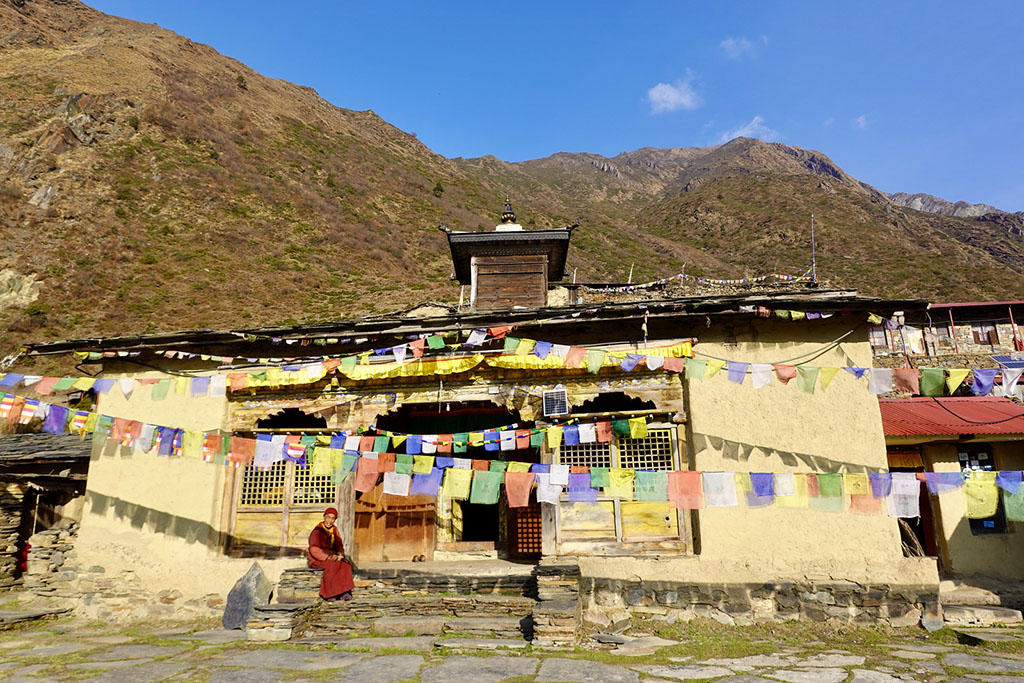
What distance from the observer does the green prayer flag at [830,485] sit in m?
7.66

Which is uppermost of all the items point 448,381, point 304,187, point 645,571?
point 304,187

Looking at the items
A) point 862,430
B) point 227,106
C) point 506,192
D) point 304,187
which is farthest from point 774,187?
point 862,430

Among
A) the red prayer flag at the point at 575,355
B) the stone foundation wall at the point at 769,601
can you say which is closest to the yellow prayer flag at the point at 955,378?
the stone foundation wall at the point at 769,601

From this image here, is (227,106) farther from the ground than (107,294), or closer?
farther from the ground

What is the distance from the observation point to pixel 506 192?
3155 inches

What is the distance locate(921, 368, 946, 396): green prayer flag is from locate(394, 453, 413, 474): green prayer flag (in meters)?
7.25

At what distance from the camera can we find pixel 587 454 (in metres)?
9.67

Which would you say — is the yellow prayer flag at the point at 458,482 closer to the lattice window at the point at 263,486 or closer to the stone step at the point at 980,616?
the lattice window at the point at 263,486

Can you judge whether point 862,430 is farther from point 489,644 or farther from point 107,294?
point 107,294

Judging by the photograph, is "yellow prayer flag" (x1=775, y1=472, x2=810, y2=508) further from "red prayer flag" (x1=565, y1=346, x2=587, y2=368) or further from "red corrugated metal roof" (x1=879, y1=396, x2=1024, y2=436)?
"red corrugated metal roof" (x1=879, y1=396, x2=1024, y2=436)

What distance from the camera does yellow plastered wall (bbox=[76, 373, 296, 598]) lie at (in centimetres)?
967

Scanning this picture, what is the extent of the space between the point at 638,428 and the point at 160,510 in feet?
27.8

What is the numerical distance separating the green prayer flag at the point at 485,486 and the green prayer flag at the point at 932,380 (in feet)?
19.2

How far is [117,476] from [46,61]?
218ft
